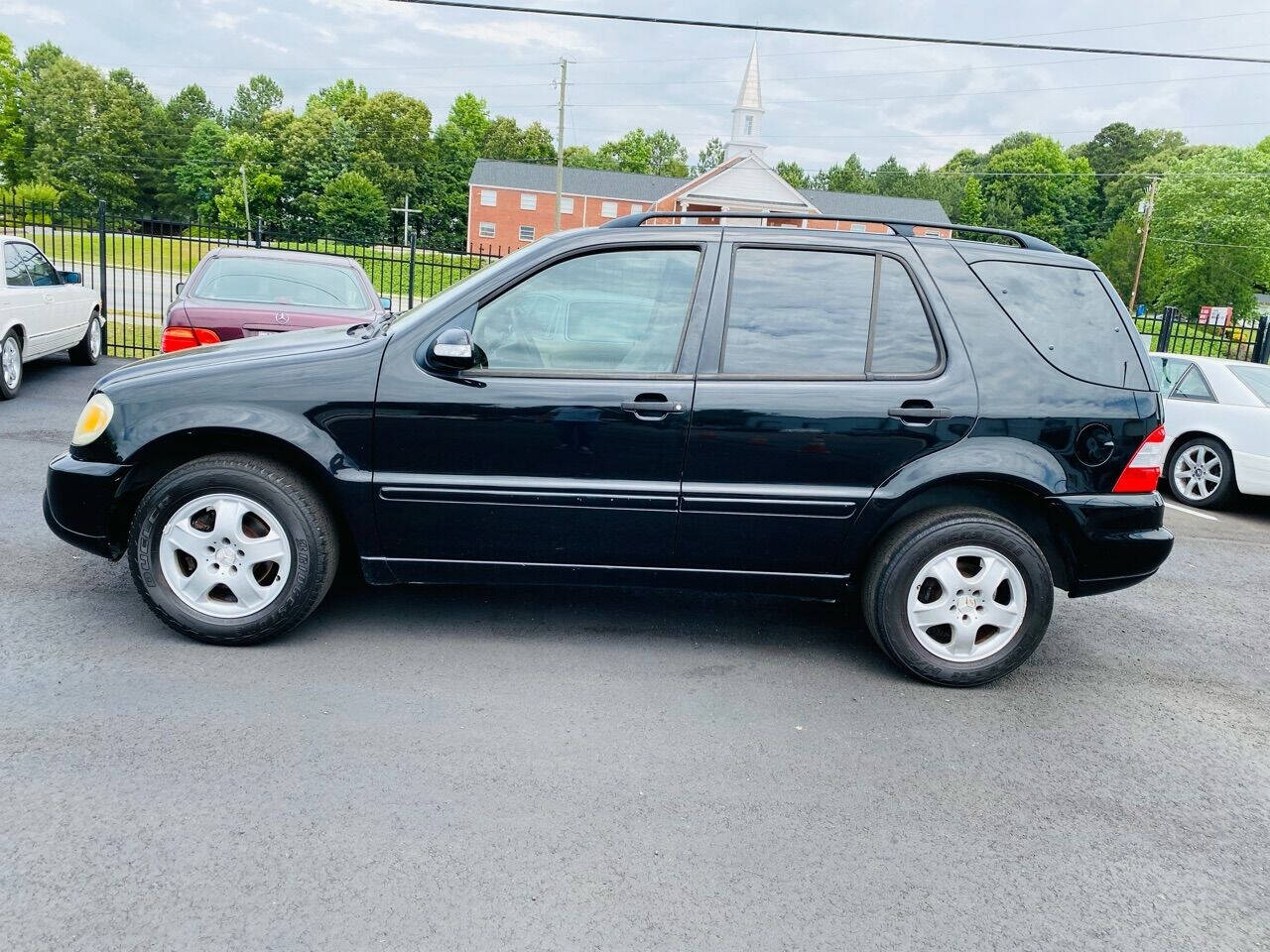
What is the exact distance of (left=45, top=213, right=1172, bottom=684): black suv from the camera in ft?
13.5

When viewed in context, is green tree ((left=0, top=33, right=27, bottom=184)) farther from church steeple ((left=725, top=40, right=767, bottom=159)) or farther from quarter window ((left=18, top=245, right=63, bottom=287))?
quarter window ((left=18, top=245, right=63, bottom=287))

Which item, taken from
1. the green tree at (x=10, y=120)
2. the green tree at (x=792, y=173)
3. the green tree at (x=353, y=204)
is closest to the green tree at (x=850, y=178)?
the green tree at (x=792, y=173)

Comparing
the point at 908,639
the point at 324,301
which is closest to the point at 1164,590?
the point at 908,639

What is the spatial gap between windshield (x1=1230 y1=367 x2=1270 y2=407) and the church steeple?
65.3m

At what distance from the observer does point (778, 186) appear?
2616 inches

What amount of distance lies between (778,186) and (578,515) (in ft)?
217

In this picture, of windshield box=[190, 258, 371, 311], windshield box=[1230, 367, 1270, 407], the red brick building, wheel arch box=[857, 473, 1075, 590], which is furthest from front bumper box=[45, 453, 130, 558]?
the red brick building

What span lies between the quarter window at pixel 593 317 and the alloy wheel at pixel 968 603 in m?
1.48

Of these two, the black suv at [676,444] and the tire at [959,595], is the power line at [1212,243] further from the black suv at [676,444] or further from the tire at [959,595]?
the tire at [959,595]

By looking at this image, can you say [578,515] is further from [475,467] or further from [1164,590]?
[1164,590]

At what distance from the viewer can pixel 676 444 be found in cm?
411

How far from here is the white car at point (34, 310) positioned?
32.0ft

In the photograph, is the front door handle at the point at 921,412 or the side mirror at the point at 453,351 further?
the front door handle at the point at 921,412

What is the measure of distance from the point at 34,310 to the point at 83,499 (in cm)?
754
